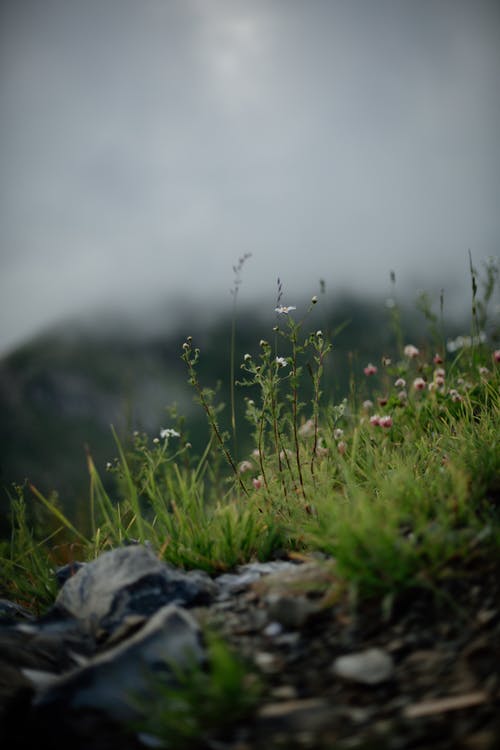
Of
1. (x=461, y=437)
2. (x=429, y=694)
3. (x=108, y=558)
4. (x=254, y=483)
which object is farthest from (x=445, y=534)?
(x=254, y=483)

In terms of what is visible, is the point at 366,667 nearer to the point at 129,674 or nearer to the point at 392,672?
the point at 392,672

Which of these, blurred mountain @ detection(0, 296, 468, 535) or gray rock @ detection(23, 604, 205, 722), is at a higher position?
gray rock @ detection(23, 604, 205, 722)

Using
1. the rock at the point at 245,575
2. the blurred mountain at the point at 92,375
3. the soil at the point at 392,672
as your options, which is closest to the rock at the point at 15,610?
the rock at the point at 245,575

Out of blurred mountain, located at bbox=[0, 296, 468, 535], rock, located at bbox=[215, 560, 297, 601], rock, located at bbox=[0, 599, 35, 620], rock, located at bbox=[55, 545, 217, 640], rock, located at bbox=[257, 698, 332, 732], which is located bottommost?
blurred mountain, located at bbox=[0, 296, 468, 535]

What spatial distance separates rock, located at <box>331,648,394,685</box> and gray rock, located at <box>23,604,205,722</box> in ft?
1.86

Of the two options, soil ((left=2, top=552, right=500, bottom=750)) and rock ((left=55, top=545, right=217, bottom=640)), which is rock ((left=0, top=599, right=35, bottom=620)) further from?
soil ((left=2, top=552, right=500, bottom=750))

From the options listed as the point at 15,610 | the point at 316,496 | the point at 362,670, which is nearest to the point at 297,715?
the point at 362,670

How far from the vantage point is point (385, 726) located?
5.71 ft

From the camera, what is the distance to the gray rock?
2.06m

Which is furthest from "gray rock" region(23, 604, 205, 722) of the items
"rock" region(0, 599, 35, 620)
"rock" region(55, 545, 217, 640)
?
"rock" region(0, 599, 35, 620)

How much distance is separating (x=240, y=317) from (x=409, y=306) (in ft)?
412

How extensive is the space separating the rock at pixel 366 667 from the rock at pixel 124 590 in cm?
102

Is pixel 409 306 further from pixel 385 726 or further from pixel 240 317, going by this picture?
pixel 240 317

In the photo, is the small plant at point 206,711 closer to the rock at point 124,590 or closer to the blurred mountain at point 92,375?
the rock at point 124,590
